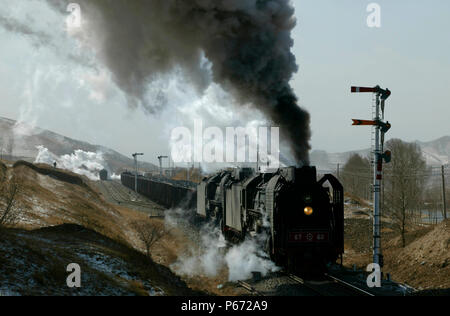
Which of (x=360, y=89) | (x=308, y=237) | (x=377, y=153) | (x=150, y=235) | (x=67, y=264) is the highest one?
(x=360, y=89)

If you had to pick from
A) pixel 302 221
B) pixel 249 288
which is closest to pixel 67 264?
pixel 249 288

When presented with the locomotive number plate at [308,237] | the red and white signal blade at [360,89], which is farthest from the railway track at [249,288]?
the red and white signal blade at [360,89]

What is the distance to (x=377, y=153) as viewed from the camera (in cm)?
1525

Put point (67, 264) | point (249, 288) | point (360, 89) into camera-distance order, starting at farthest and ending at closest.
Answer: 1. point (360, 89)
2. point (249, 288)
3. point (67, 264)

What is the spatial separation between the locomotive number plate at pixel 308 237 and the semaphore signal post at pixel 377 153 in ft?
6.92

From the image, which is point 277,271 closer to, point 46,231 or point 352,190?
point 46,231

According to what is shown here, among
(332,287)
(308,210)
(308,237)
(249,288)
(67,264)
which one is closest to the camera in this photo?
(67,264)

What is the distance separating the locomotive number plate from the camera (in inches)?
559

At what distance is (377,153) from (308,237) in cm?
426

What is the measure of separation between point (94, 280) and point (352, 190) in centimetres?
7286

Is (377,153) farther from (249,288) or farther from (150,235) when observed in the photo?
(150,235)

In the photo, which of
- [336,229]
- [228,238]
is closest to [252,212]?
[336,229]

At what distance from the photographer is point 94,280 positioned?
11852 mm

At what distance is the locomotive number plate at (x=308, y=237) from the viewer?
46.5 ft
